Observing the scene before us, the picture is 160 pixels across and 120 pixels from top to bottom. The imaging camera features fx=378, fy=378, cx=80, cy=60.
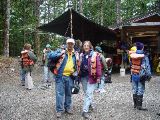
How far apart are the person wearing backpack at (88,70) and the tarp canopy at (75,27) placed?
14.3 ft

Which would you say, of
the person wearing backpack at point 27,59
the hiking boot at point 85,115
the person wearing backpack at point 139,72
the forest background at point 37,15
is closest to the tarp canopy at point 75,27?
the person wearing backpack at point 27,59

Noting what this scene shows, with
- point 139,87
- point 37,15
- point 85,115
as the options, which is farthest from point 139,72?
point 37,15

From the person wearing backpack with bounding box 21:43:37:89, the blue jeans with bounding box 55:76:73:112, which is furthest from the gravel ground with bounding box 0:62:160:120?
the person wearing backpack with bounding box 21:43:37:89

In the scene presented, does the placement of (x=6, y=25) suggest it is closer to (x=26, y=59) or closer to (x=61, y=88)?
(x=26, y=59)

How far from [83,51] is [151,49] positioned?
13448 millimetres

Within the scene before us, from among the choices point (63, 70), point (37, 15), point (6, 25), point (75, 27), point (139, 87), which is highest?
point (37, 15)

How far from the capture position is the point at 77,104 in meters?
11.0

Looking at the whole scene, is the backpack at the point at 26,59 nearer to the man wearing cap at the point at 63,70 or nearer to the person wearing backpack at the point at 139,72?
the man wearing cap at the point at 63,70

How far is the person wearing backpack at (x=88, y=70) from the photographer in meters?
9.16

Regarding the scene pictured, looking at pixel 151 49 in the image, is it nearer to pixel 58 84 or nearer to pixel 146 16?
pixel 146 16

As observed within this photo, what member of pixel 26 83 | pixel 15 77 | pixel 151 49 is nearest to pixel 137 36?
pixel 151 49

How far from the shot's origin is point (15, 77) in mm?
20125

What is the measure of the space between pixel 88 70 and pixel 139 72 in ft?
5.12

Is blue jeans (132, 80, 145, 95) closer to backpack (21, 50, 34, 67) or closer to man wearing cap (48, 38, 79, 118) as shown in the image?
man wearing cap (48, 38, 79, 118)
